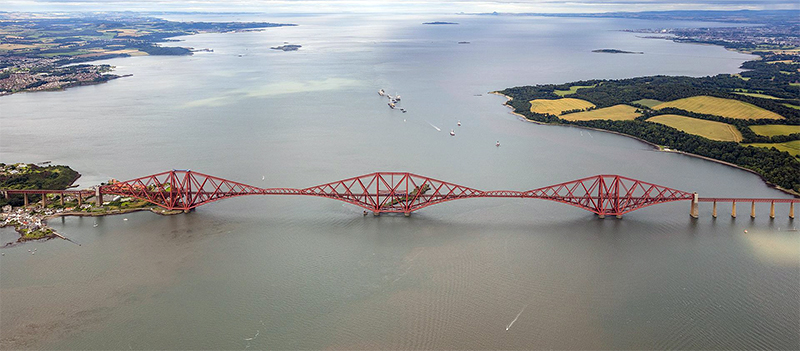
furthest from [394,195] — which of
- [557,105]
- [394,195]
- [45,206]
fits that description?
[557,105]

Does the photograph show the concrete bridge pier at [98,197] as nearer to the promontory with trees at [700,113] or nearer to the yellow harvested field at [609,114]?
the promontory with trees at [700,113]

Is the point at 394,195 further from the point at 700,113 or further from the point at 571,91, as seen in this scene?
the point at 571,91

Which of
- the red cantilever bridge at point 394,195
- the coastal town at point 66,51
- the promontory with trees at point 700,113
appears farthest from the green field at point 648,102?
the coastal town at point 66,51

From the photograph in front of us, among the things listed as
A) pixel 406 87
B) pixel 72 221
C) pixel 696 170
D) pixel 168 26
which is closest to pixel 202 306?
pixel 72 221

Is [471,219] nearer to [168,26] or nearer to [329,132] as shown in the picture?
[329,132]

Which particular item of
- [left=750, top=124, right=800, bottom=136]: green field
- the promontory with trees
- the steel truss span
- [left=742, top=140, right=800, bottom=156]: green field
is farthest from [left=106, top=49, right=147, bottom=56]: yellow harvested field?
[left=742, top=140, right=800, bottom=156]: green field

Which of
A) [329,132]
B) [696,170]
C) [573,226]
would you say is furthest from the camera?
[329,132]

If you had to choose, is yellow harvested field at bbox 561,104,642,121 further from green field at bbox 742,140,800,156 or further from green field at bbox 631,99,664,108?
green field at bbox 742,140,800,156

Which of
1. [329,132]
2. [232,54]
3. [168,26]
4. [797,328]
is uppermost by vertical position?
[168,26]
